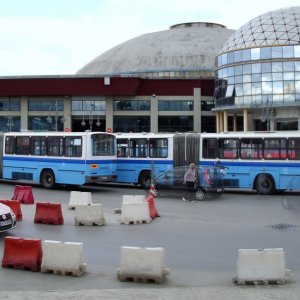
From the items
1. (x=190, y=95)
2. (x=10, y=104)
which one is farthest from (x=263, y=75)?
(x=10, y=104)

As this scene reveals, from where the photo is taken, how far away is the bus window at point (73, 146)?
2428cm

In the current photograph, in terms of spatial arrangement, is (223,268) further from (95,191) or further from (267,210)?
(95,191)

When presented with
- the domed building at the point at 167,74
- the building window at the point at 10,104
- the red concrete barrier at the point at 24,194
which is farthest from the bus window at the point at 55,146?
the building window at the point at 10,104

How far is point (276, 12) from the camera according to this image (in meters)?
76.8

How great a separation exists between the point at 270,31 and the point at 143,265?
2640 inches

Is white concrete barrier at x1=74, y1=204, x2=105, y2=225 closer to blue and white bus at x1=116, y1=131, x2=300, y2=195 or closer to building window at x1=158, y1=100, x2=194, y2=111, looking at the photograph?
blue and white bus at x1=116, y1=131, x2=300, y2=195

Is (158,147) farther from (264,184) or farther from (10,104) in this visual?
(10,104)

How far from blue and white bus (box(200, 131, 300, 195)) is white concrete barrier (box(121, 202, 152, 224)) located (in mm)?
9942

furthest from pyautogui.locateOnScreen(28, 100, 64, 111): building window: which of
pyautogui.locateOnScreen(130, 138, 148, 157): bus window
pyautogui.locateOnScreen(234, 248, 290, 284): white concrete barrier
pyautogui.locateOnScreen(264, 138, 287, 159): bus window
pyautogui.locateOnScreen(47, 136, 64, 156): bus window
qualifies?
pyautogui.locateOnScreen(234, 248, 290, 284): white concrete barrier

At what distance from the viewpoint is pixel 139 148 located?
26781 millimetres

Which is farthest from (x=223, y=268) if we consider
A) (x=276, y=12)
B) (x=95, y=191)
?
(x=276, y=12)

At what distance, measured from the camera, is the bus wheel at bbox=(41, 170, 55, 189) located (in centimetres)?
2556

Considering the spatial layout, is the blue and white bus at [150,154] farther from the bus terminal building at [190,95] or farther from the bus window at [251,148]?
the bus terminal building at [190,95]

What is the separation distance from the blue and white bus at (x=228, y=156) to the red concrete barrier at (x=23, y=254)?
15.7 meters
